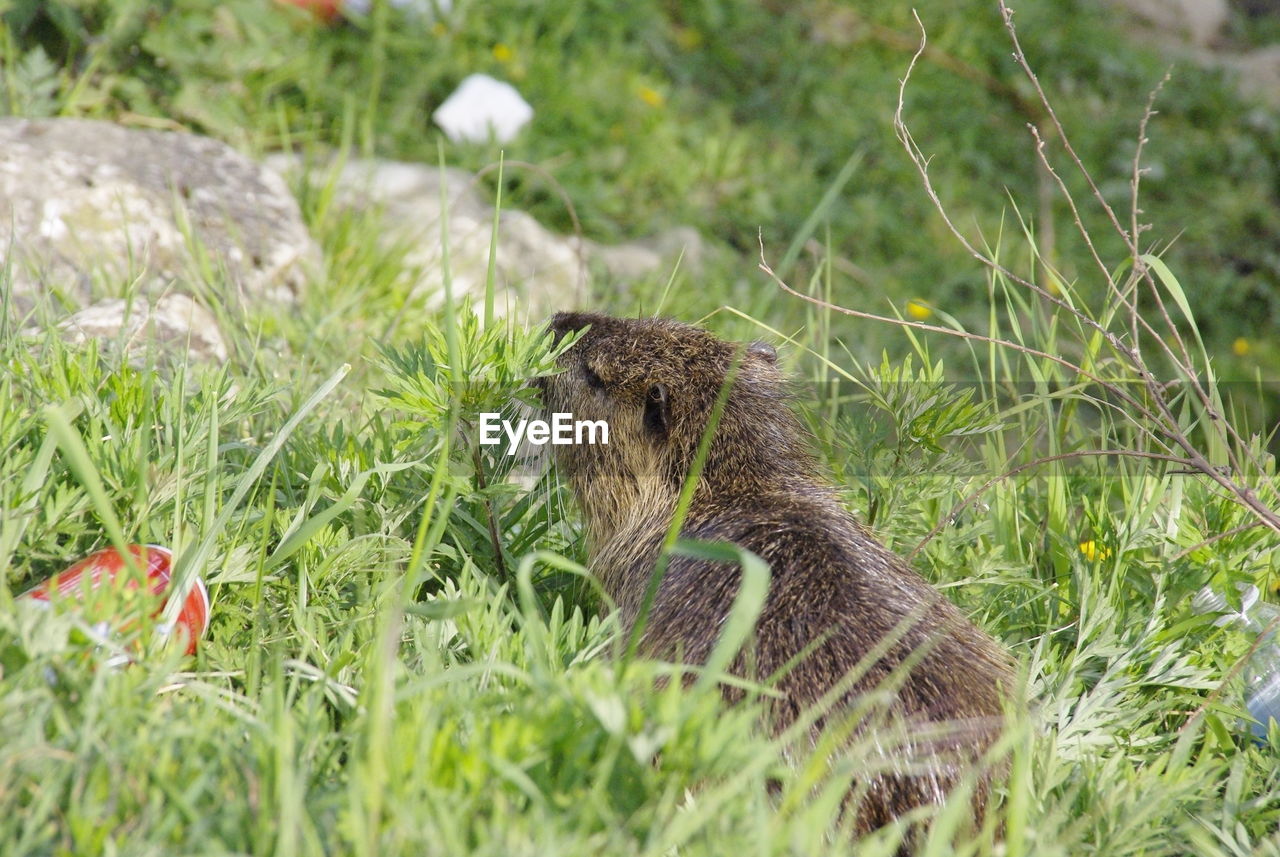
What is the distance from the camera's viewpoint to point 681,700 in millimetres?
1598

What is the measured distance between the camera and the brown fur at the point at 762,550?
2.00 metres

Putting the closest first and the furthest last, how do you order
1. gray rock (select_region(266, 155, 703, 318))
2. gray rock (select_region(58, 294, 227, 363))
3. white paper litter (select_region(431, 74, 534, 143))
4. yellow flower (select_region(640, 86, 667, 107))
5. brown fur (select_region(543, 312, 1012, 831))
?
brown fur (select_region(543, 312, 1012, 831)), gray rock (select_region(58, 294, 227, 363)), gray rock (select_region(266, 155, 703, 318)), white paper litter (select_region(431, 74, 534, 143)), yellow flower (select_region(640, 86, 667, 107))

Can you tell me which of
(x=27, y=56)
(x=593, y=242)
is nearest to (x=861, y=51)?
(x=593, y=242)

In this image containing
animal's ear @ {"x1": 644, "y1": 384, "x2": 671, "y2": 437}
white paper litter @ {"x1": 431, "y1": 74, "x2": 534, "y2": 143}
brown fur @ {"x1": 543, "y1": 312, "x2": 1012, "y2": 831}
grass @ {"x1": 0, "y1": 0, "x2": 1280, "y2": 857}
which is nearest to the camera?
grass @ {"x1": 0, "y1": 0, "x2": 1280, "y2": 857}

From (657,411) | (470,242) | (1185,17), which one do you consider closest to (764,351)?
(657,411)

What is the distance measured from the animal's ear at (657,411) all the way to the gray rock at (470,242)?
4.73 ft

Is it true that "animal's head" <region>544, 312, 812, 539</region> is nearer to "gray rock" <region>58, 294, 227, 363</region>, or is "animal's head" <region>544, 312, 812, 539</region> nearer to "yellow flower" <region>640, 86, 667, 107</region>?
"gray rock" <region>58, 294, 227, 363</region>

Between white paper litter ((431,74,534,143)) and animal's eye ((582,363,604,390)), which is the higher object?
white paper litter ((431,74,534,143))

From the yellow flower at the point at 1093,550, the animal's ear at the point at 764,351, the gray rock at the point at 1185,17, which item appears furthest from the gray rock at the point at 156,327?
the gray rock at the point at 1185,17

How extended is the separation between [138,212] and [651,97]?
8.91 feet

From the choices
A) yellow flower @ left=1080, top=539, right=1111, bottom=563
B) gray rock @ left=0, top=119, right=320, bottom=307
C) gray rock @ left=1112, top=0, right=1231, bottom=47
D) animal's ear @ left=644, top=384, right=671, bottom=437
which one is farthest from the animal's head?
gray rock @ left=1112, top=0, right=1231, bottom=47

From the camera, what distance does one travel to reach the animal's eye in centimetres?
283

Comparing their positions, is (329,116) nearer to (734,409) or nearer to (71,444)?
(734,409)
